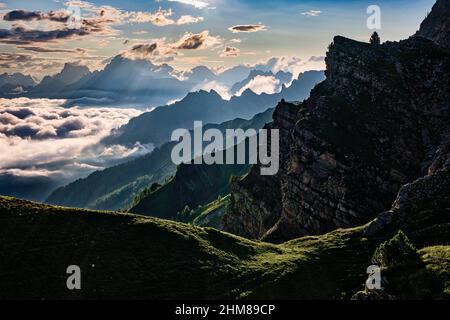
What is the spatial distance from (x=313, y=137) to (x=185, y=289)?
74.7m

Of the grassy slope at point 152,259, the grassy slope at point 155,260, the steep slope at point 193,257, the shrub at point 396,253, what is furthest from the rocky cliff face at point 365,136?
the shrub at point 396,253

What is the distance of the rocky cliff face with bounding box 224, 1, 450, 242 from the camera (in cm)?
9994

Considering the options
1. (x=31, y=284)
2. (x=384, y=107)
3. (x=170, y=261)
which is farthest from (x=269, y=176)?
(x=31, y=284)

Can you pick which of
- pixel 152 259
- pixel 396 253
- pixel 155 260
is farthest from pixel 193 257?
pixel 396 253

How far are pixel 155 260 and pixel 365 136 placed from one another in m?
72.0

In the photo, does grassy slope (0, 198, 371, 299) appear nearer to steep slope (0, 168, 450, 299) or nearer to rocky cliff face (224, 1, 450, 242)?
steep slope (0, 168, 450, 299)

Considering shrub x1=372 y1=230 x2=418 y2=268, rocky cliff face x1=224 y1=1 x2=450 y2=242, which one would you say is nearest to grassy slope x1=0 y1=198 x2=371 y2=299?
shrub x1=372 y1=230 x2=418 y2=268

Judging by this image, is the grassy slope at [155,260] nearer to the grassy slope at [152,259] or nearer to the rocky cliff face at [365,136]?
the grassy slope at [152,259]

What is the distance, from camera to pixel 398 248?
52250 mm

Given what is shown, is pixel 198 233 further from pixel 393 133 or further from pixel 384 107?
pixel 384 107

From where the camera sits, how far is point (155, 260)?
60.2 meters

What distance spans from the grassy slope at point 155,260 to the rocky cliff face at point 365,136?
95.8 feet

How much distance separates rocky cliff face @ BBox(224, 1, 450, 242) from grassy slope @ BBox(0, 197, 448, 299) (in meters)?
29.2

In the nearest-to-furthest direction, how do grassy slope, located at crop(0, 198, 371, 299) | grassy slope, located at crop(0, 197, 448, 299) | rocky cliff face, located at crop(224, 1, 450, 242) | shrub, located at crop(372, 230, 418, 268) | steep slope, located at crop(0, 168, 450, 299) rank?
shrub, located at crop(372, 230, 418, 268) < steep slope, located at crop(0, 168, 450, 299) < grassy slope, located at crop(0, 197, 448, 299) < grassy slope, located at crop(0, 198, 371, 299) < rocky cliff face, located at crop(224, 1, 450, 242)
